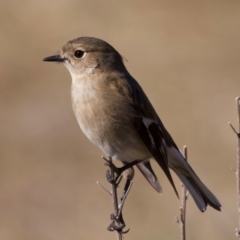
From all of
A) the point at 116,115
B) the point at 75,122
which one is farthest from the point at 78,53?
the point at 75,122

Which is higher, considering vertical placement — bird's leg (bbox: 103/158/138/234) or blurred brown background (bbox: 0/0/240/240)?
blurred brown background (bbox: 0/0/240/240)

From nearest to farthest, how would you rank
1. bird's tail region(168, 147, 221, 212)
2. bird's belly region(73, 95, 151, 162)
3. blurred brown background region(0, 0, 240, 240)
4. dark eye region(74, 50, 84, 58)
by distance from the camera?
1. bird's belly region(73, 95, 151, 162)
2. bird's tail region(168, 147, 221, 212)
3. dark eye region(74, 50, 84, 58)
4. blurred brown background region(0, 0, 240, 240)

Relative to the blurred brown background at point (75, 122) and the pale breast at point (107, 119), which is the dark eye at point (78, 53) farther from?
the blurred brown background at point (75, 122)

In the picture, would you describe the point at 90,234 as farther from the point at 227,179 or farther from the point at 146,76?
the point at 146,76

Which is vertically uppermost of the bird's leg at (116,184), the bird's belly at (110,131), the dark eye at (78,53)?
the dark eye at (78,53)

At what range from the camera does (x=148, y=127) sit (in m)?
5.69

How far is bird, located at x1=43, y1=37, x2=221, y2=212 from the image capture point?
552cm

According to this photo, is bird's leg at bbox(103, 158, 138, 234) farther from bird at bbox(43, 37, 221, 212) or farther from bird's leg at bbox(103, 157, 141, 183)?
bird at bbox(43, 37, 221, 212)

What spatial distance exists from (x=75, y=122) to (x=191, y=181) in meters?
5.37

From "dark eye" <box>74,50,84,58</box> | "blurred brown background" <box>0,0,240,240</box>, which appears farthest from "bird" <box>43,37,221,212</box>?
"blurred brown background" <box>0,0,240,240</box>

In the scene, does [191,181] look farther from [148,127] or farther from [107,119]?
[107,119]

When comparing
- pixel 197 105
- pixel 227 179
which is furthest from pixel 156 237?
pixel 197 105

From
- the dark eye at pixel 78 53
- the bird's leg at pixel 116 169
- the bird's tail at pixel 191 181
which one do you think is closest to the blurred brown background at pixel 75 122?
the bird's tail at pixel 191 181

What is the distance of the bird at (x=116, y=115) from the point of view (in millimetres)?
5520
